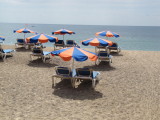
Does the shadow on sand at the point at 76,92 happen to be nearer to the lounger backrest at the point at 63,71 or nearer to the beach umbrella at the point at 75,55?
the lounger backrest at the point at 63,71

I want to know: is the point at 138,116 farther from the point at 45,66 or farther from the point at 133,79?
the point at 45,66

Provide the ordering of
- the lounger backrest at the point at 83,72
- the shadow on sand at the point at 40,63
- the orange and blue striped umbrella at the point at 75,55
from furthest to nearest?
the shadow on sand at the point at 40,63 < the lounger backrest at the point at 83,72 < the orange and blue striped umbrella at the point at 75,55

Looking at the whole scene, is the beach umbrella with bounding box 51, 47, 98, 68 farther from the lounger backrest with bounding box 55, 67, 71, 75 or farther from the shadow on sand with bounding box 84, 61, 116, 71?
the shadow on sand with bounding box 84, 61, 116, 71

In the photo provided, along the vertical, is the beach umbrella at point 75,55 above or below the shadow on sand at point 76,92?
above

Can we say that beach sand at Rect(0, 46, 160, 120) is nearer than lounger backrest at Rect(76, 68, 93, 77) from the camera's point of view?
Yes

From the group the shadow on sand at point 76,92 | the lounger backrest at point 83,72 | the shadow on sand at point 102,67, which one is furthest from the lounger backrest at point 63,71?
the shadow on sand at point 102,67

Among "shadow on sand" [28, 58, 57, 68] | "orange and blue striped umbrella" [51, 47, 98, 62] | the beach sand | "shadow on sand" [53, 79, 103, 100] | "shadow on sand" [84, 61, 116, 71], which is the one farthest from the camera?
"shadow on sand" [28, 58, 57, 68]

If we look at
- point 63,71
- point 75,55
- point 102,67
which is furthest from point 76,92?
point 102,67

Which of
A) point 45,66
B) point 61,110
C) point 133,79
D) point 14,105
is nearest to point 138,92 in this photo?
point 133,79

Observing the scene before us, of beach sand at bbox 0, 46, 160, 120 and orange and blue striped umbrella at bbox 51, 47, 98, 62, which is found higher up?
orange and blue striped umbrella at bbox 51, 47, 98, 62

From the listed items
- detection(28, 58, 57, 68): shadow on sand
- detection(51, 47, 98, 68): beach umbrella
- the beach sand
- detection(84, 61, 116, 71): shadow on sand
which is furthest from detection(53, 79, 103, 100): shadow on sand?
detection(28, 58, 57, 68): shadow on sand

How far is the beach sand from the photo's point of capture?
17.0 ft

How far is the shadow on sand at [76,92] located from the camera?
6.45 m

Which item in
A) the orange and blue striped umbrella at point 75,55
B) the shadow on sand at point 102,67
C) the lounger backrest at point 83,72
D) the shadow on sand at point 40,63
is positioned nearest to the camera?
the orange and blue striped umbrella at point 75,55
